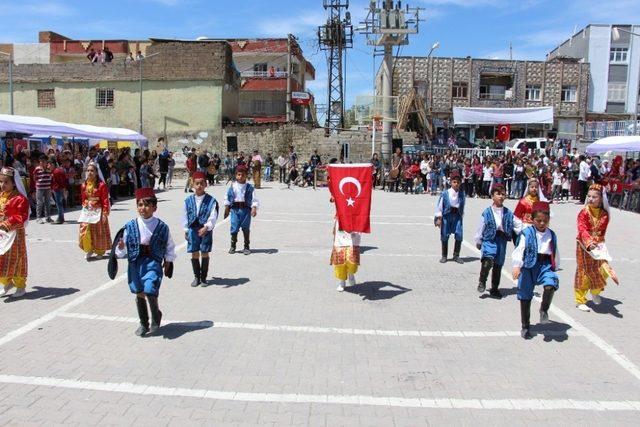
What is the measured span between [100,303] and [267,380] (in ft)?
10.8

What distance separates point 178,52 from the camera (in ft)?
121

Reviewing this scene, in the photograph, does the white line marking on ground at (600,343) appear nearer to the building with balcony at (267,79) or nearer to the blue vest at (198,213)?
the blue vest at (198,213)

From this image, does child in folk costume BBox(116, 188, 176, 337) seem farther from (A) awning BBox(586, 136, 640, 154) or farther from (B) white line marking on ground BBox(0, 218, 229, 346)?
(A) awning BBox(586, 136, 640, 154)

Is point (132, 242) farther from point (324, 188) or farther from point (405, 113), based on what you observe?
point (405, 113)

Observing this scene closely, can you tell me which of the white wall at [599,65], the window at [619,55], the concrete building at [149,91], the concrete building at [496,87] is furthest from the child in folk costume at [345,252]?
the window at [619,55]

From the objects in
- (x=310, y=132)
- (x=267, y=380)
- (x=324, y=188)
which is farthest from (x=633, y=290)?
(x=310, y=132)

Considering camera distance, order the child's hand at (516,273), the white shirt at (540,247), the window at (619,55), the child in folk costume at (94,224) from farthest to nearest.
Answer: the window at (619,55)
the child in folk costume at (94,224)
the white shirt at (540,247)
the child's hand at (516,273)

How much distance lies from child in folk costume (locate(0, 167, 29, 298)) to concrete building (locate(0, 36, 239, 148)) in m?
30.3

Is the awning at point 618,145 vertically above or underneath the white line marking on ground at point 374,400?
above

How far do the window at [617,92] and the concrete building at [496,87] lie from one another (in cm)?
269

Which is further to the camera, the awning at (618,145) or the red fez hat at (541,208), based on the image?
the awning at (618,145)

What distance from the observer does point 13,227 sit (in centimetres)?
735

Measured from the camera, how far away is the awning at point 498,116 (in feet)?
134

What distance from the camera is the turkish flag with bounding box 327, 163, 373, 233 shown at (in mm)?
7723
